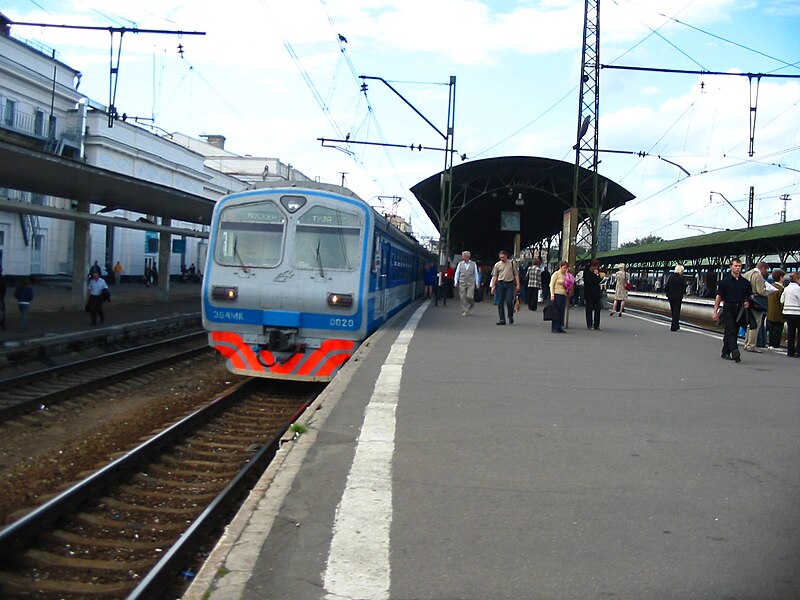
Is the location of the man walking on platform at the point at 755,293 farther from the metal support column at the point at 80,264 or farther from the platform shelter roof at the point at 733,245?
the metal support column at the point at 80,264

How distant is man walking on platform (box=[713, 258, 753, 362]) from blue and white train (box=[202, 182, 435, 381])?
5.50 metres

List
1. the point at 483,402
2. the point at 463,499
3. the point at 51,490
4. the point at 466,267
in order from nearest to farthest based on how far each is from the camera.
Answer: the point at 463,499, the point at 51,490, the point at 483,402, the point at 466,267

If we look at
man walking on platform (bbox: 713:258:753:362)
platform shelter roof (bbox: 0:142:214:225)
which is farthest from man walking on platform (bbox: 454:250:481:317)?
platform shelter roof (bbox: 0:142:214:225)

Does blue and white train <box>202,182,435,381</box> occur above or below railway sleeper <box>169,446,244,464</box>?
above

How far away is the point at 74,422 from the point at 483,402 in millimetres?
5704

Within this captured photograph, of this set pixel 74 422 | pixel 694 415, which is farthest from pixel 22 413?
pixel 694 415

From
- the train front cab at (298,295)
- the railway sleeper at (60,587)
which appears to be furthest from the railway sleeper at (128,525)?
the train front cab at (298,295)

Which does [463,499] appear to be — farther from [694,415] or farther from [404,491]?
[694,415]

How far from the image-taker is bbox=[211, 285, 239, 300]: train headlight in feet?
38.2

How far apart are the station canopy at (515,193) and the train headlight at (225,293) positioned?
701 inches

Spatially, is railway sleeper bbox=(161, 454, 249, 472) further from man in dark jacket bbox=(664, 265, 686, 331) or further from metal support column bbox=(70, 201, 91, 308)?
metal support column bbox=(70, 201, 91, 308)

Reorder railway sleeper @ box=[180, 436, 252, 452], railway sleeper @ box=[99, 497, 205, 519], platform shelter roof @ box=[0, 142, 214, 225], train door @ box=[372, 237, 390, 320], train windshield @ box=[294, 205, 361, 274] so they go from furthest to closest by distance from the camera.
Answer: platform shelter roof @ box=[0, 142, 214, 225], train door @ box=[372, 237, 390, 320], train windshield @ box=[294, 205, 361, 274], railway sleeper @ box=[180, 436, 252, 452], railway sleeper @ box=[99, 497, 205, 519]

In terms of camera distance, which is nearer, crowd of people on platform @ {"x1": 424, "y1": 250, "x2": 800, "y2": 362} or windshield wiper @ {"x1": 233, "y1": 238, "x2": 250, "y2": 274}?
windshield wiper @ {"x1": 233, "y1": 238, "x2": 250, "y2": 274}

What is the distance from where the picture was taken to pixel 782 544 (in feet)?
13.8
